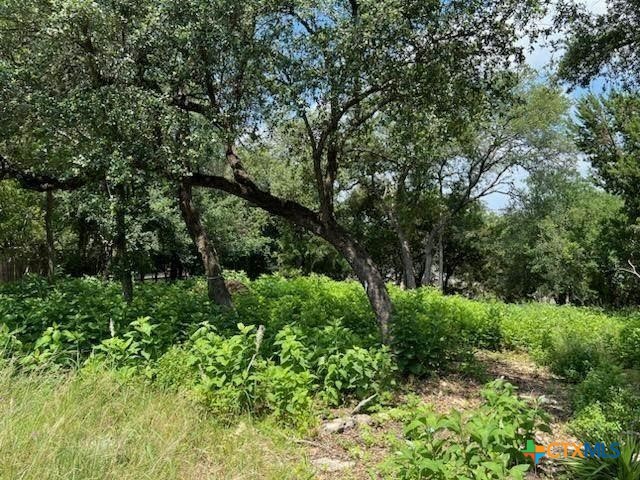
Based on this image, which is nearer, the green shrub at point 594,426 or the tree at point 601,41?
the green shrub at point 594,426

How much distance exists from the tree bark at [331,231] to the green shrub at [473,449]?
124 inches

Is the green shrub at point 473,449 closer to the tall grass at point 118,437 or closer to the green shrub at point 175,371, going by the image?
the tall grass at point 118,437

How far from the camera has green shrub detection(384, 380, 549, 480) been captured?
2.83m

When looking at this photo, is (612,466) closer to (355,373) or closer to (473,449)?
(473,449)

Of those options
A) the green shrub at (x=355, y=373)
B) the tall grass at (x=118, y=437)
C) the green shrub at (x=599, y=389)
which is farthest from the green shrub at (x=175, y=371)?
the green shrub at (x=599, y=389)

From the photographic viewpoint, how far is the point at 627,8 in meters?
6.79

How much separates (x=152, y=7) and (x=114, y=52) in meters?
1.11

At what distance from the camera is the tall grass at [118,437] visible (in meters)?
2.76

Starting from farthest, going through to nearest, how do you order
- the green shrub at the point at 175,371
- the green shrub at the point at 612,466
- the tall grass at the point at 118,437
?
1. the green shrub at the point at 175,371
2. the green shrub at the point at 612,466
3. the tall grass at the point at 118,437

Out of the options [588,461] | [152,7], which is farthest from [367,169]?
[588,461]

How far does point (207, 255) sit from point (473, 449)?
22.3 ft

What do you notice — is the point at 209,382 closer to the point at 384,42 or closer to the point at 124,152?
the point at 124,152

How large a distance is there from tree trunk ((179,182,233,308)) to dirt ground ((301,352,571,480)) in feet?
13.4

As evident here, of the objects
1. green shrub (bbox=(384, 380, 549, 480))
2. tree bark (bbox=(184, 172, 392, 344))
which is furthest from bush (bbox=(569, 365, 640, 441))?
tree bark (bbox=(184, 172, 392, 344))
